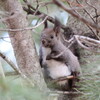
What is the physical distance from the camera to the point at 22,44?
106 centimetres

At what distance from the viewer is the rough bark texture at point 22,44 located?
1.04 m

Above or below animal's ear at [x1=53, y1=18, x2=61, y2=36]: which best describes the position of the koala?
below

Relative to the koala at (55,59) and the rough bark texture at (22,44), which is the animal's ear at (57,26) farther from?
the rough bark texture at (22,44)

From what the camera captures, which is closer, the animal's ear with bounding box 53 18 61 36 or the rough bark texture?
the rough bark texture

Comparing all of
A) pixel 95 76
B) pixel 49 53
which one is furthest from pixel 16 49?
pixel 95 76

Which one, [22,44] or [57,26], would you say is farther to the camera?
[57,26]

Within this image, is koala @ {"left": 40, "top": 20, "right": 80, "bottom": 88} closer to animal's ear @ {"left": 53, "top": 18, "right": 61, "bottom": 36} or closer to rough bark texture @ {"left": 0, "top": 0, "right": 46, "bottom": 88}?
animal's ear @ {"left": 53, "top": 18, "right": 61, "bottom": 36}

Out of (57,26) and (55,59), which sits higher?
(57,26)

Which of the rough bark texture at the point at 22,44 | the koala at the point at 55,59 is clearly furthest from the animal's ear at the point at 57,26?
the rough bark texture at the point at 22,44

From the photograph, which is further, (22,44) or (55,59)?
(55,59)

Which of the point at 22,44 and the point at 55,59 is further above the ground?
the point at 22,44

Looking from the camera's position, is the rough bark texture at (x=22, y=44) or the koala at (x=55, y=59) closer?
the rough bark texture at (x=22, y=44)

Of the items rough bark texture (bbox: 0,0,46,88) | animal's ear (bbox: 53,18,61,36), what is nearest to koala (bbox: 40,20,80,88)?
animal's ear (bbox: 53,18,61,36)

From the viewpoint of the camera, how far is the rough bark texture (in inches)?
41.1
